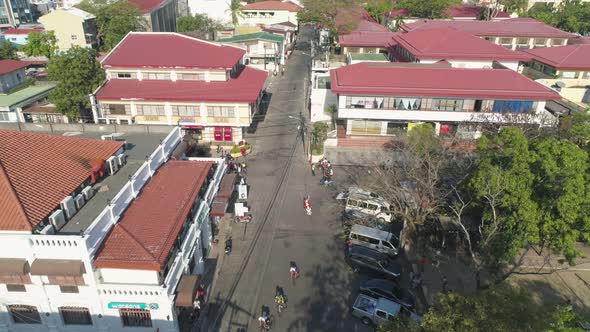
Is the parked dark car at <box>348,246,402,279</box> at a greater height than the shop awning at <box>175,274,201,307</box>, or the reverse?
the shop awning at <box>175,274,201,307</box>

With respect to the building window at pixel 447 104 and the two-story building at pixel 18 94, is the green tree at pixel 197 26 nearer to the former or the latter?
the two-story building at pixel 18 94

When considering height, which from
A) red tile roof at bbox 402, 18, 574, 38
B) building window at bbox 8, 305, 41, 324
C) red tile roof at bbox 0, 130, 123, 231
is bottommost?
building window at bbox 8, 305, 41, 324

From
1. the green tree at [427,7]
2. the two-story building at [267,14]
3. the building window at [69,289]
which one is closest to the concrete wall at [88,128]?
the building window at [69,289]

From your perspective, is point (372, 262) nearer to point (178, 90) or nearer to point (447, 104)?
point (447, 104)

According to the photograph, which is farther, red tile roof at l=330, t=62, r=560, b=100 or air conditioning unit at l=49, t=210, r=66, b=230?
red tile roof at l=330, t=62, r=560, b=100

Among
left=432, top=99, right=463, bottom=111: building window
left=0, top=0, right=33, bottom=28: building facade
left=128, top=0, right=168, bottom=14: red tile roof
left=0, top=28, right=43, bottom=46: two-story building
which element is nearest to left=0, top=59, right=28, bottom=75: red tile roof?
left=0, top=28, right=43, bottom=46: two-story building

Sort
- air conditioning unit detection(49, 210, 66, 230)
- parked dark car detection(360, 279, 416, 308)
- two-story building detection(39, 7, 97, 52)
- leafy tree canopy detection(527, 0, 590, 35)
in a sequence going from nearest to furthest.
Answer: air conditioning unit detection(49, 210, 66, 230), parked dark car detection(360, 279, 416, 308), two-story building detection(39, 7, 97, 52), leafy tree canopy detection(527, 0, 590, 35)

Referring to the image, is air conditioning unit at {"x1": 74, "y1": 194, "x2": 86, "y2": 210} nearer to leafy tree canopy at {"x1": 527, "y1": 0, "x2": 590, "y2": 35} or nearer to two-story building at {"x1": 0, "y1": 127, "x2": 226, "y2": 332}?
two-story building at {"x1": 0, "y1": 127, "x2": 226, "y2": 332}

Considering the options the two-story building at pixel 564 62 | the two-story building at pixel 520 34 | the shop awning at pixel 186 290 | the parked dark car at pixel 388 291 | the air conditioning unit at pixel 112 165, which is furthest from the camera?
the two-story building at pixel 520 34
